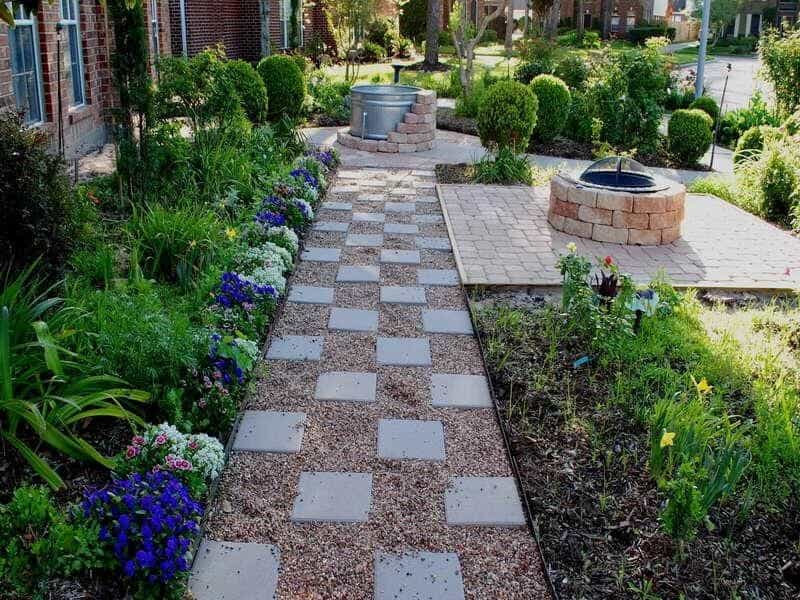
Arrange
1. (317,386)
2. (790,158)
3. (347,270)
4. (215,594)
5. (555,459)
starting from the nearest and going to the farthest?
(215,594) < (555,459) < (317,386) < (347,270) < (790,158)

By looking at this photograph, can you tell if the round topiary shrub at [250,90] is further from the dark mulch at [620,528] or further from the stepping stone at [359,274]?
the dark mulch at [620,528]

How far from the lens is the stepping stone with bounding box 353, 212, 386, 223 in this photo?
782 cm

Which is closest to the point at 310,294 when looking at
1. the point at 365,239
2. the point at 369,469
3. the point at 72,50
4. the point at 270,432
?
the point at 365,239

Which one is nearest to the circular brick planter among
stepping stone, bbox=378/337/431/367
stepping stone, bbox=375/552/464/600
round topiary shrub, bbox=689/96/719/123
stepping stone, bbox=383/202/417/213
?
stepping stone, bbox=383/202/417/213

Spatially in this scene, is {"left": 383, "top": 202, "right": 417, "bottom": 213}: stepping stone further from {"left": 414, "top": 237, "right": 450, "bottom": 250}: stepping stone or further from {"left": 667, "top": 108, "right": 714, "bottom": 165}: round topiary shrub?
{"left": 667, "top": 108, "right": 714, "bottom": 165}: round topiary shrub

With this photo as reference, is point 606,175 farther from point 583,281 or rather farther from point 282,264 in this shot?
point 282,264

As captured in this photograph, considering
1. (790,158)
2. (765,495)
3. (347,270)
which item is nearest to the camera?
(765,495)

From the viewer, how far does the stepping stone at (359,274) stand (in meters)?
6.01

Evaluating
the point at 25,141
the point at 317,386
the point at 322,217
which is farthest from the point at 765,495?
the point at 322,217

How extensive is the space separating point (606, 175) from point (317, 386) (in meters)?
4.43

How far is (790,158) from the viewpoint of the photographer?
8.16 metres

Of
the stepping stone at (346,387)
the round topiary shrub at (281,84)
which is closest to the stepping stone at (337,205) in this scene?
the stepping stone at (346,387)

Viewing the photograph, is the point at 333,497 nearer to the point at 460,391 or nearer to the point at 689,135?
the point at 460,391

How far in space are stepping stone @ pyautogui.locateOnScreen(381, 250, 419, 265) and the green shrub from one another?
2660 mm
